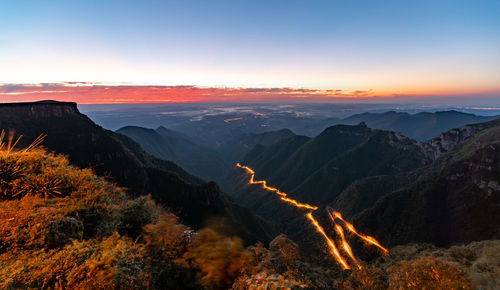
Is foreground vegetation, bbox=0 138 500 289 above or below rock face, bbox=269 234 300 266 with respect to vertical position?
above

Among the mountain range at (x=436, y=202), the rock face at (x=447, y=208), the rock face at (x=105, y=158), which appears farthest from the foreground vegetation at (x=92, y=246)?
the rock face at (x=447, y=208)

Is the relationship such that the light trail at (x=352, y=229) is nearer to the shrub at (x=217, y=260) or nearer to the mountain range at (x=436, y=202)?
the mountain range at (x=436, y=202)

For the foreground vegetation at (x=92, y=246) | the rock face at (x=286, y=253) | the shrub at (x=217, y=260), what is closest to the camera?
the foreground vegetation at (x=92, y=246)

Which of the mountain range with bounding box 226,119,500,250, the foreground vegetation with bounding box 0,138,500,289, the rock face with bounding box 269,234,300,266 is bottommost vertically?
the mountain range with bounding box 226,119,500,250

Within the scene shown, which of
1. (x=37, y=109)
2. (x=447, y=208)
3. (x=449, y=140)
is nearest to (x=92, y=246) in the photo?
(x=37, y=109)

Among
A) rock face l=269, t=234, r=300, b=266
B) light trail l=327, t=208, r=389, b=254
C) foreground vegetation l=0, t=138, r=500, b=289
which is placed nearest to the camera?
foreground vegetation l=0, t=138, r=500, b=289

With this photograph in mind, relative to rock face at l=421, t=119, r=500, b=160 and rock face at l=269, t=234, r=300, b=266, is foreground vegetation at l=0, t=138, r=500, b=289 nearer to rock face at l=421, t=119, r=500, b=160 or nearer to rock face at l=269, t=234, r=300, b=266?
rock face at l=269, t=234, r=300, b=266

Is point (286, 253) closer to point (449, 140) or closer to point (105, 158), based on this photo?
point (105, 158)

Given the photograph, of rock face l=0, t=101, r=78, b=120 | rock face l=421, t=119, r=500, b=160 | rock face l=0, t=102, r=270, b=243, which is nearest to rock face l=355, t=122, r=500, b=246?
rock face l=0, t=102, r=270, b=243
